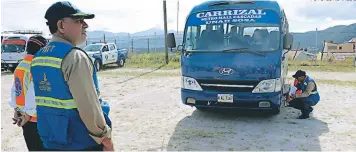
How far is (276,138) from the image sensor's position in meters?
5.37

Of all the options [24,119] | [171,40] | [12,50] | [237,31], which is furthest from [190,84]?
[12,50]

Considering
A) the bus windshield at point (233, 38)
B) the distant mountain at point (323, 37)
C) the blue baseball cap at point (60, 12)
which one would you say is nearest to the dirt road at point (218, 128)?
the bus windshield at point (233, 38)

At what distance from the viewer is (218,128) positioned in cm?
600

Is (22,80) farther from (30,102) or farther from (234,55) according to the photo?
(234,55)

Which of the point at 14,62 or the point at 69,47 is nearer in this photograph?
the point at 69,47

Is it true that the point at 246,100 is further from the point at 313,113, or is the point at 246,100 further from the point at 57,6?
the point at 57,6

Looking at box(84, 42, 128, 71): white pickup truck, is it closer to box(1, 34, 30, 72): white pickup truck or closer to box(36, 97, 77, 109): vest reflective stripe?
box(1, 34, 30, 72): white pickup truck

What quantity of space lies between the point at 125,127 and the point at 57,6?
4.24m

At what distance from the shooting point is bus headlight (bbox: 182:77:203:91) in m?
6.29

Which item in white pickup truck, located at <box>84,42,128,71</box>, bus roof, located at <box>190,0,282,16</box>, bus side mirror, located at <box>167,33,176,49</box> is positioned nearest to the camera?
bus roof, located at <box>190,0,282,16</box>

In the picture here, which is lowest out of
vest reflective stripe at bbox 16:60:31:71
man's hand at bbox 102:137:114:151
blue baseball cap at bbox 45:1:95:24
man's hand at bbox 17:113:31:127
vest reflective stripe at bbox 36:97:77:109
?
man's hand at bbox 17:113:31:127

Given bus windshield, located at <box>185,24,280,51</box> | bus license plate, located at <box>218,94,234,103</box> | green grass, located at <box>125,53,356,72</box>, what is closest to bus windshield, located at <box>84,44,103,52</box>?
green grass, located at <box>125,53,356,72</box>

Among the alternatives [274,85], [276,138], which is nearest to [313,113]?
[274,85]

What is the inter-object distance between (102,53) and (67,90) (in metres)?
16.6
